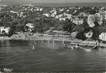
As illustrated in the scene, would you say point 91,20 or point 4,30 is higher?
point 91,20

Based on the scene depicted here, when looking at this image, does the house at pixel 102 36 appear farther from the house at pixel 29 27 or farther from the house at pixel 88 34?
the house at pixel 29 27

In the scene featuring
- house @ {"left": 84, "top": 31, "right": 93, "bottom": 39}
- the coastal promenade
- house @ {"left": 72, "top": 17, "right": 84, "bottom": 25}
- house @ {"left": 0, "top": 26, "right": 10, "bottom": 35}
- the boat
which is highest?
house @ {"left": 72, "top": 17, "right": 84, "bottom": 25}

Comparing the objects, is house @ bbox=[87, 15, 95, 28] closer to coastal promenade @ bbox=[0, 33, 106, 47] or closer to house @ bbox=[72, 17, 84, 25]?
house @ bbox=[72, 17, 84, 25]

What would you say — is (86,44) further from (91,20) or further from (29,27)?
(29,27)

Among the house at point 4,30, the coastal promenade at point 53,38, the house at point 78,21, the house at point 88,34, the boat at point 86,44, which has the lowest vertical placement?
the boat at point 86,44

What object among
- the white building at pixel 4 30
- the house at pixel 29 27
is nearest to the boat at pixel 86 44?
the house at pixel 29 27

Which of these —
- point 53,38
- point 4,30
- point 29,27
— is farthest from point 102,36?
point 4,30

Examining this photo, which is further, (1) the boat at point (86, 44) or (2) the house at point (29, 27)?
(2) the house at point (29, 27)

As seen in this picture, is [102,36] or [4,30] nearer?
[102,36]

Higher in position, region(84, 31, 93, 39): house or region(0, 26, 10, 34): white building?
region(0, 26, 10, 34): white building

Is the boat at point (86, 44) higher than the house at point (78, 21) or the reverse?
the reverse

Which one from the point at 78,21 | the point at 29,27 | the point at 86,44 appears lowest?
the point at 86,44

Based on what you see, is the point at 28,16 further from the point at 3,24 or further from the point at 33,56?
the point at 33,56

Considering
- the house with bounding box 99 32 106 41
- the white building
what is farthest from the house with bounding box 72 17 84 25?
the white building
